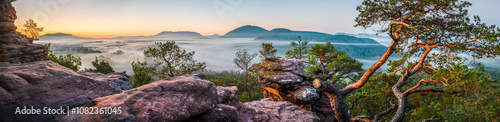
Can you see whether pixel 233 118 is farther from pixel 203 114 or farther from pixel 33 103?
pixel 33 103

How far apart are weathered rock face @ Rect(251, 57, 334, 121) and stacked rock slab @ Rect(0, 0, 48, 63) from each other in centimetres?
1652

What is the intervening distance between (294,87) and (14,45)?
780 inches

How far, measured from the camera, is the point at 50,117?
13.3 ft

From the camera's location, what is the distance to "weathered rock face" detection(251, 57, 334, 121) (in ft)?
40.6

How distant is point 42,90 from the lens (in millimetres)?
4625

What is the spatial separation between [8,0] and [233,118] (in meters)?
14.2

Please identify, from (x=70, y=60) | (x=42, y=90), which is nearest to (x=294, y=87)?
(x=42, y=90)

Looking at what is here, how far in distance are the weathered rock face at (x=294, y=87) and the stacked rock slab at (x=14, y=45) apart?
1652cm

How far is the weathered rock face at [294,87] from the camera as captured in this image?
488 inches

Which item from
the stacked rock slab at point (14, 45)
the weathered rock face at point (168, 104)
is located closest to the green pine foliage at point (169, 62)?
the stacked rock slab at point (14, 45)

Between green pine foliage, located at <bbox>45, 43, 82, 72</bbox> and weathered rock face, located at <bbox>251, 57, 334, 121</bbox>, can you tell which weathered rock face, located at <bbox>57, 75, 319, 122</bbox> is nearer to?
weathered rock face, located at <bbox>251, 57, 334, 121</bbox>

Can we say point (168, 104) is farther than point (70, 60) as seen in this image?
No

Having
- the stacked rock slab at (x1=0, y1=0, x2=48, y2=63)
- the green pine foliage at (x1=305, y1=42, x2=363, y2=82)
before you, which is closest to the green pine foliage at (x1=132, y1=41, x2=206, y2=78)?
the stacked rock slab at (x1=0, y1=0, x2=48, y2=63)

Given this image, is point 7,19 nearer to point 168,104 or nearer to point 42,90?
point 42,90
